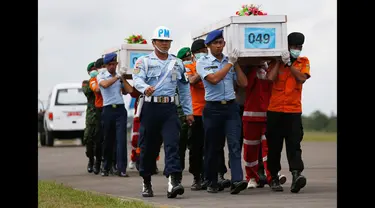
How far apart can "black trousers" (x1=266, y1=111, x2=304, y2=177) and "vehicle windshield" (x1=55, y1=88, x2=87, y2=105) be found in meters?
21.4

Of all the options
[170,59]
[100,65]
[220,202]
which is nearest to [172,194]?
[220,202]

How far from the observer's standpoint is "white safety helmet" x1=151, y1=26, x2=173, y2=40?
42.1 ft

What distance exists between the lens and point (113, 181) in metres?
16.5

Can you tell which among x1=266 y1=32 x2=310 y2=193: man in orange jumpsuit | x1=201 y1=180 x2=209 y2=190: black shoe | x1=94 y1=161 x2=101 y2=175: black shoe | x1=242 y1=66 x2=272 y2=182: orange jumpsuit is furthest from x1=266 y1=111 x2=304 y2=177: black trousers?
x1=94 y1=161 x2=101 y2=175: black shoe

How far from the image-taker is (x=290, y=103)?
13070 mm

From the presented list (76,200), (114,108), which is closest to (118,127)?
(114,108)

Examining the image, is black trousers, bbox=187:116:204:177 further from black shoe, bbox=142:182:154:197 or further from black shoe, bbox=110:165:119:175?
black shoe, bbox=110:165:119:175

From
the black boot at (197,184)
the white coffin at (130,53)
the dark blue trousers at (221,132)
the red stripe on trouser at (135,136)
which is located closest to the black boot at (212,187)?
the dark blue trousers at (221,132)

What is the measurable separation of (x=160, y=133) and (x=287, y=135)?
1639 mm

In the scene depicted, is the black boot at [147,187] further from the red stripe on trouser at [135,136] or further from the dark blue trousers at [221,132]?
the red stripe on trouser at [135,136]

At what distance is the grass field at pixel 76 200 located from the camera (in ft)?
37.3

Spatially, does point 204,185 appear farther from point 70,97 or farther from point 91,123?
point 70,97

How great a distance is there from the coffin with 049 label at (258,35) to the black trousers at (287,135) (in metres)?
0.87
